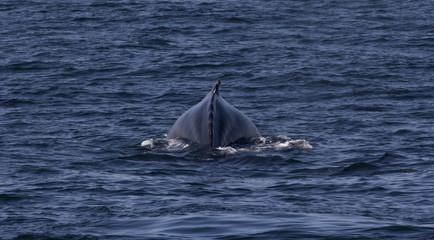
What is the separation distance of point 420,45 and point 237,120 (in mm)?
15459

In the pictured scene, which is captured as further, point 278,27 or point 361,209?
point 278,27

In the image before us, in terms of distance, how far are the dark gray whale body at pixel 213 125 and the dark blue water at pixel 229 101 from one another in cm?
27

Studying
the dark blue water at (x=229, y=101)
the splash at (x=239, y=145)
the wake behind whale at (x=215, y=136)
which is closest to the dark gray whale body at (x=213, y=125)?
the wake behind whale at (x=215, y=136)

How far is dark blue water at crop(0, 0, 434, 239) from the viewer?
12.6 metres

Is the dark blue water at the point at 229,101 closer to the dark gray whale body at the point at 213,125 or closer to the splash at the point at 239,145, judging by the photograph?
the splash at the point at 239,145

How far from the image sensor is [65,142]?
1886cm

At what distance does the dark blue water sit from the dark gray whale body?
0.88 feet

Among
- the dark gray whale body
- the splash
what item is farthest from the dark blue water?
the dark gray whale body

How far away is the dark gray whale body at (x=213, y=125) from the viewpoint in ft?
56.1

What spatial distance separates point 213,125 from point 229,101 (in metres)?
7.04

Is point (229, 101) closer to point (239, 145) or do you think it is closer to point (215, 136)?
point (239, 145)

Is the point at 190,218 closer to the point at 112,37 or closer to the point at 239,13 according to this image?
the point at 112,37

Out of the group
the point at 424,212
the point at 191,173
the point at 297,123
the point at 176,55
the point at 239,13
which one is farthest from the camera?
the point at 239,13

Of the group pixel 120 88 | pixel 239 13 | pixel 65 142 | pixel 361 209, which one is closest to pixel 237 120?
pixel 65 142
